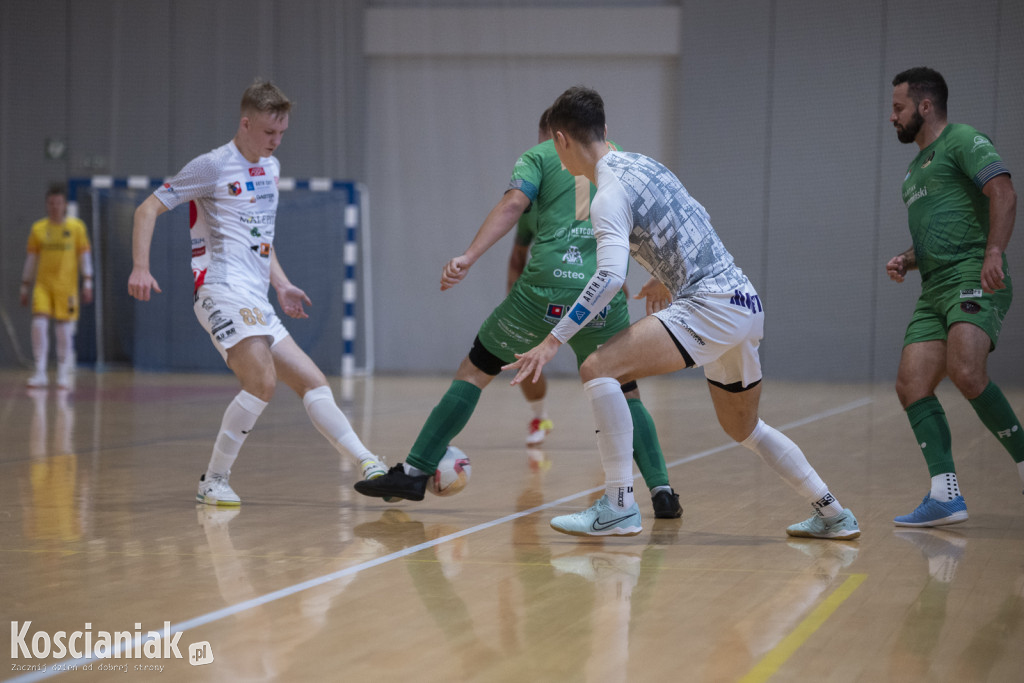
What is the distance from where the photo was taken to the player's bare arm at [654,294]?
162 inches

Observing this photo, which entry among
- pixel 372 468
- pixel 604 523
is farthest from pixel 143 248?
pixel 604 523

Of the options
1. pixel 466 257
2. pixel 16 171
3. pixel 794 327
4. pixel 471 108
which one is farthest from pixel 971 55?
pixel 16 171

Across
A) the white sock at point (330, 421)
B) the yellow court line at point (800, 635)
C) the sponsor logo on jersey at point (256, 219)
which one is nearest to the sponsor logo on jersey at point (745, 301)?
the yellow court line at point (800, 635)

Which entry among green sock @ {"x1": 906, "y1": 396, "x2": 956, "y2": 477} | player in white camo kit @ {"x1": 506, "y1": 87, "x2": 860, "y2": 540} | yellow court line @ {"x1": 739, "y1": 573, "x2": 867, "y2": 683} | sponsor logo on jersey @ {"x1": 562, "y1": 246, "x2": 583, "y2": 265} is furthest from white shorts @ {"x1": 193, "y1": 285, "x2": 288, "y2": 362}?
green sock @ {"x1": 906, "y1": 396, "x2": 956, "y2": 477}

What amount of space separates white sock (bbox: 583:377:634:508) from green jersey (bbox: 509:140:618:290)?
694 mm

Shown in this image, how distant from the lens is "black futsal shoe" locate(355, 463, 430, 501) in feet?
13.6

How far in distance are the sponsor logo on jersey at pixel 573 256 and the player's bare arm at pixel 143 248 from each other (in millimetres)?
1585

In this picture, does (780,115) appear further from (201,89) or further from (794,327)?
(201,89)

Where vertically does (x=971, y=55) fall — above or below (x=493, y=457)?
above

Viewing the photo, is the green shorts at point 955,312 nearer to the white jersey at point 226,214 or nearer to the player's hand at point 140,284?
the white jersey at point 226,214

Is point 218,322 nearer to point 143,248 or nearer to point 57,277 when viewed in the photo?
point 143,248

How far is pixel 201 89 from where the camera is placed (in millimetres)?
14414

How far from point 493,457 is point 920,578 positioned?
3.09 m

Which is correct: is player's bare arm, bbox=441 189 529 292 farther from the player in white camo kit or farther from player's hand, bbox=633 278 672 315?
player's hand, bbox=633 278 672 315
